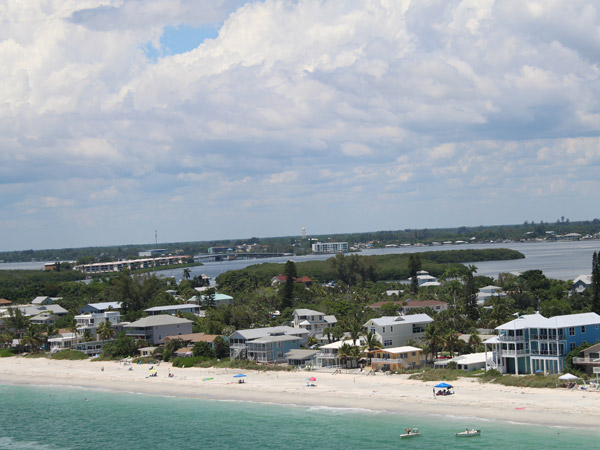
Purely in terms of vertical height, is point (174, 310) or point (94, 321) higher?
point (174, 310)

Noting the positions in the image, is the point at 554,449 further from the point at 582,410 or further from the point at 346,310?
the point at 346,310

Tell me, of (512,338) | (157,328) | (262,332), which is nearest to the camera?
(512,338)

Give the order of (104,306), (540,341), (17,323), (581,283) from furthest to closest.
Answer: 1. (581,283)
2. (104,306)
3. (17,323)
4. (540,341)

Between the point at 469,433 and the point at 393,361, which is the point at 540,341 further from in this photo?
the point at 469,433

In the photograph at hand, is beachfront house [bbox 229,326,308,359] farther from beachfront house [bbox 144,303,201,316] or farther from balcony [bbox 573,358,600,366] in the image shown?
balcony [bbox 573,358,600,366]

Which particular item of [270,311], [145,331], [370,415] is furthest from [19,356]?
[370,415]

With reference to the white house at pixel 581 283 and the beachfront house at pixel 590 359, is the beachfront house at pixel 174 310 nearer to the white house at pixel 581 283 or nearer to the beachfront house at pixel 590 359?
the white house at pixel 581 283

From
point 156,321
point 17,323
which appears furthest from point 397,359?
point 17,323
